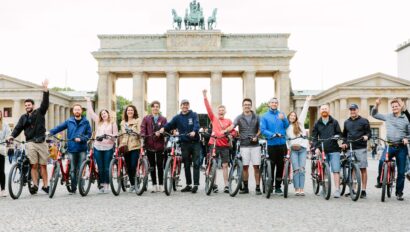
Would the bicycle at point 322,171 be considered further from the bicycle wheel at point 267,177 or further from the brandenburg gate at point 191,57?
the brandenburg gate at point 191,57

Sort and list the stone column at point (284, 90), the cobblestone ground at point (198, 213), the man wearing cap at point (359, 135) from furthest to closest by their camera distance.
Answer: the stone column at point (284, 90) → the man wearing cap at point (359, 135) → the cobblestone ground at point (198, 213)

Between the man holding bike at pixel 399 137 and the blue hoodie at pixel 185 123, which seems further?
the blue hoodie at pixel 185 123

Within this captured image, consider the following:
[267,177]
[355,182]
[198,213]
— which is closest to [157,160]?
[267,177]

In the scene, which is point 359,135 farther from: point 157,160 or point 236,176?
point 157,160

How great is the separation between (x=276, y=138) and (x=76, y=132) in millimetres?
4538

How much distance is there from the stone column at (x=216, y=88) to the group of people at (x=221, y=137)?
53.8 meters

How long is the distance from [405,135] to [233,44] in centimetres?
5671

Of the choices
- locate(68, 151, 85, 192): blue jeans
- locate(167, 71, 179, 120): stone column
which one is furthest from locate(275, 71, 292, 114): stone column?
locate(68, 151, 85, 192): blue jeans

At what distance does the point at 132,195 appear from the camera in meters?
14.0

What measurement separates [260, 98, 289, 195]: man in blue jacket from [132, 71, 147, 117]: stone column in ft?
181

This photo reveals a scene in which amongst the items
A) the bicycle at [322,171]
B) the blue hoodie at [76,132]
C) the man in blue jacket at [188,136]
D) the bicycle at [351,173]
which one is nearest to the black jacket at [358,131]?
the bicycle at [351,173]

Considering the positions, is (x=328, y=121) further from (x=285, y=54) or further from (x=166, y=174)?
(x=285, y=54)

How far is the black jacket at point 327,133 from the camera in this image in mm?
13992

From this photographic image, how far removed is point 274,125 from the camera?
46.9 ft
